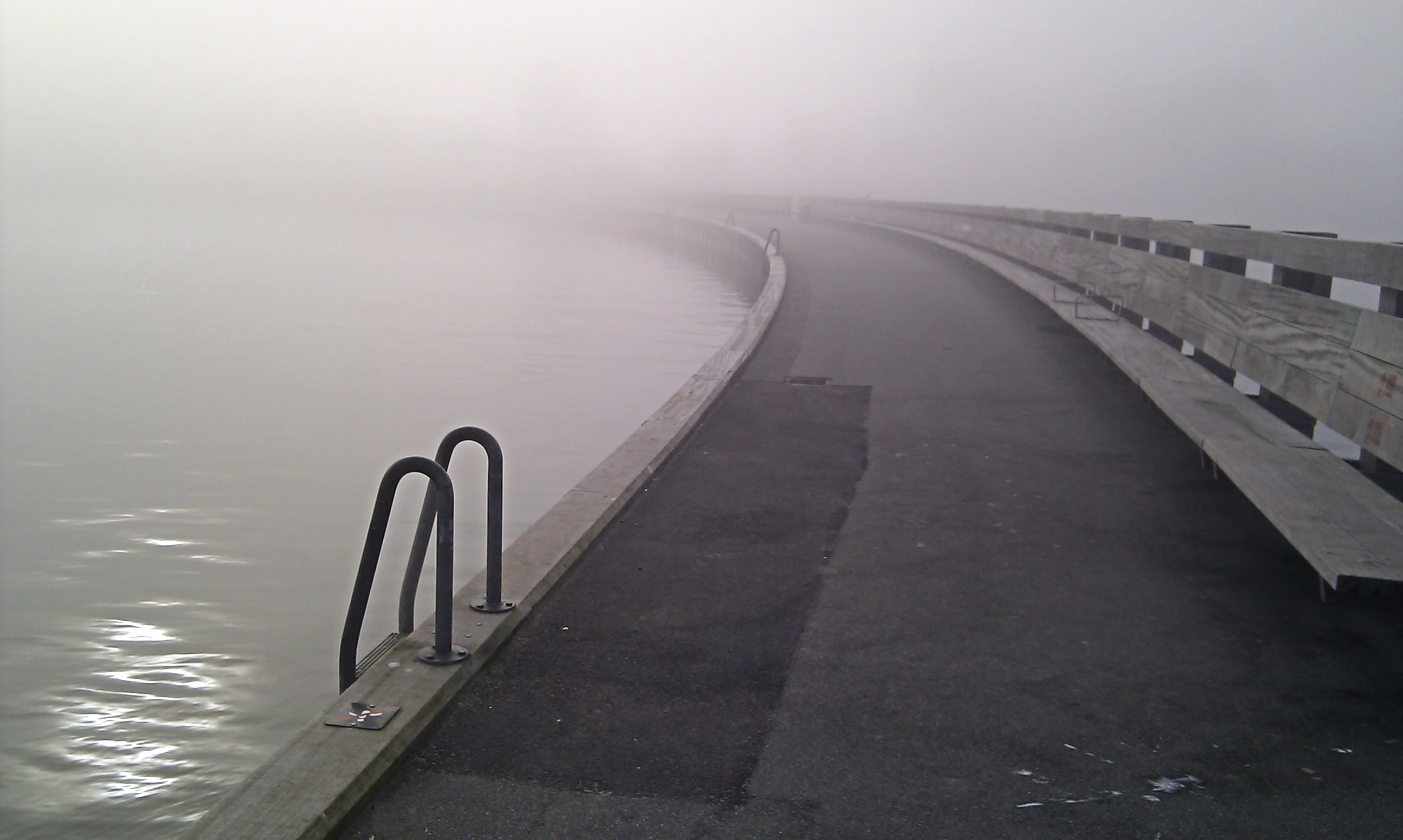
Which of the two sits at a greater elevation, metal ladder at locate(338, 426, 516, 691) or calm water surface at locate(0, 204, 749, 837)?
metal ladder at locate(338, 426, 516, 691)

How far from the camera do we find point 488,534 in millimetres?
4488

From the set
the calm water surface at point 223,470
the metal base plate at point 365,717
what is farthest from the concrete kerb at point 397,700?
the calm water surface at point 223,470

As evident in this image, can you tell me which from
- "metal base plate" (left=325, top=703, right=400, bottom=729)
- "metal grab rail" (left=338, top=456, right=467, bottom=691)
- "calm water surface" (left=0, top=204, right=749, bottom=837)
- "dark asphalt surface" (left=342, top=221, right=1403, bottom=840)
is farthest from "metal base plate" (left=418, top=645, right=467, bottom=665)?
"calm water surface" (left=0, top=204, right=749, bottom=837)

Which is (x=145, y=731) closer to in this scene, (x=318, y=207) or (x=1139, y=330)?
(x=1139, y=330)

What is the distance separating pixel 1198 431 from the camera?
634cm

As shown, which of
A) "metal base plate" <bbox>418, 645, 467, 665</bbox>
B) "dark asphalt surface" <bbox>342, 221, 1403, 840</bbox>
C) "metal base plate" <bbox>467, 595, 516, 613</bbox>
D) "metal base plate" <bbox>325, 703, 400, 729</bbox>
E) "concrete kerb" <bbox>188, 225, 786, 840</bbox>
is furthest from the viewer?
"metal base plate" <bbox>467, 595, 516, 613</bbox>

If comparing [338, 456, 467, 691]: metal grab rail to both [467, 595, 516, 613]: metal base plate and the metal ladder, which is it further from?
[467, 595, 516, 613]: metal base plate

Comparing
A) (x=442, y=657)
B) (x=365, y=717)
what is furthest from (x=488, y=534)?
(x=365, y=717)

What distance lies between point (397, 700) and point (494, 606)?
88cm

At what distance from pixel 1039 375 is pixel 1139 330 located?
3.79ft

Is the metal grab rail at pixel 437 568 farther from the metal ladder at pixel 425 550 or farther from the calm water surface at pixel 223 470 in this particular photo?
the calm water surface at pixel 223 470

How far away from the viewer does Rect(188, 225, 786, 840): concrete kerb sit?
10.3ft

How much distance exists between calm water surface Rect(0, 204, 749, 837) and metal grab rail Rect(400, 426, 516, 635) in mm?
1661

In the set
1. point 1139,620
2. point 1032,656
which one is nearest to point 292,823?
point 1032,656
